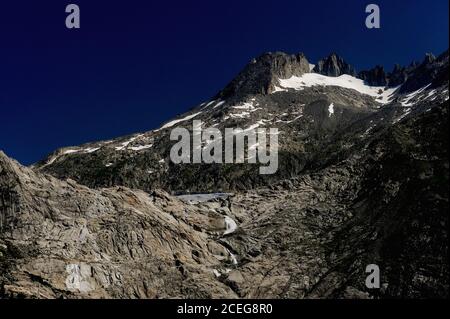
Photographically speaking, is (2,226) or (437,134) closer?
(2,226)

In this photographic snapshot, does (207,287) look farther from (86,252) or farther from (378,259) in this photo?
(378,259)

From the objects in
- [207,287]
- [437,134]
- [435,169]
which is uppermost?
[437,134]

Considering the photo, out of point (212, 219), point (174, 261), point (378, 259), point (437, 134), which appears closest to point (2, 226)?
point (174, 261)

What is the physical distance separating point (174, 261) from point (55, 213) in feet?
67.0

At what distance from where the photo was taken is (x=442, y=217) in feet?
297

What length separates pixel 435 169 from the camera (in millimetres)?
104625
